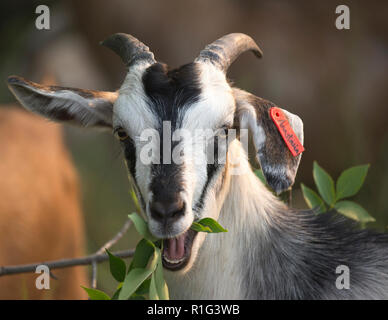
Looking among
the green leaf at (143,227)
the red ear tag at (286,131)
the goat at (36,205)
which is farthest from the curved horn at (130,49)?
the goat at (36,205)

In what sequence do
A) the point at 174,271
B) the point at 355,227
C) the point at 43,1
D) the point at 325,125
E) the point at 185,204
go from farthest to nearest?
the point at 43,1 < the point at 325,125 < the point at 355,227 < the point at 174,271 < the point at 185,204

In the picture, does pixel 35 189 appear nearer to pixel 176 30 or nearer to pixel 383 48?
pixel 176 30

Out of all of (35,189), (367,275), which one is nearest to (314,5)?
(35,189)

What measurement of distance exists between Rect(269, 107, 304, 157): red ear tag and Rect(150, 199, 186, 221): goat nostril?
22.2 inches

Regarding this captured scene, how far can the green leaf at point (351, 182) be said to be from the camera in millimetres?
2992

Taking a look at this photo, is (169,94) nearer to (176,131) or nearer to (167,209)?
(176,131)

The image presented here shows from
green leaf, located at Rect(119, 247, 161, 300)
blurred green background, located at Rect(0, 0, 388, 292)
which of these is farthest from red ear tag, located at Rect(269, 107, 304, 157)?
blurred green background, located at Rect(0, 0, 388, 292)

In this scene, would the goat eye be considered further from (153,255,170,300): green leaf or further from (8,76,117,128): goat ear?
(153,255,170,300): green leaf

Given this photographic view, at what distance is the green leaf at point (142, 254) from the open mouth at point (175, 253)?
0.06 metres

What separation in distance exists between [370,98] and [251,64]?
126 centimetres

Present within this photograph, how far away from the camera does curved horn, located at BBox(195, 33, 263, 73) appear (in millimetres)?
2479

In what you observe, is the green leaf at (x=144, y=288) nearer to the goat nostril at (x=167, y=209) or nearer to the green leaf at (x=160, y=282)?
the green leaf at (x=160, y=282)

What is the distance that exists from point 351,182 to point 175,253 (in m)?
1.19
